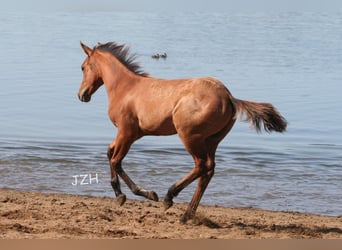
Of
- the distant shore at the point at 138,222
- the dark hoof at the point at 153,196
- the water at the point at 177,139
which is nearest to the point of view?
the distant shore at the point at 138,222

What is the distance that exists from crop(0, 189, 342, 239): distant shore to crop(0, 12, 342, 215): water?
0.88 metres

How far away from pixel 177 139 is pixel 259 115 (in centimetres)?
690

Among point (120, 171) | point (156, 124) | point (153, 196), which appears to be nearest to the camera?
point (156, 124)

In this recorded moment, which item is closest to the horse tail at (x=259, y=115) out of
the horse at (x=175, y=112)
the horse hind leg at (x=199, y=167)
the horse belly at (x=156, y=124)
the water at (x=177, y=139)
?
the horse at (x=175, y=112)

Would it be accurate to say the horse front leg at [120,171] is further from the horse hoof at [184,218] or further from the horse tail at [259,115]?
the horse tail at [259,115]

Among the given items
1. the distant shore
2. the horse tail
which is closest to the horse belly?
the horse tail

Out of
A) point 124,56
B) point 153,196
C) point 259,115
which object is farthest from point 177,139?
point 259,115

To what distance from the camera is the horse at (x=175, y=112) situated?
26.5ft

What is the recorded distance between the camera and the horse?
8.08 metres

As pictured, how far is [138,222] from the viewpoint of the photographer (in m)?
8.60

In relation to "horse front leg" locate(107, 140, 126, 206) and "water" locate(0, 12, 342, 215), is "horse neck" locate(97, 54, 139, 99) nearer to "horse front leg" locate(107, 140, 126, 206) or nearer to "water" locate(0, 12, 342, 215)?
"horse front leg" locate(107, 140, 126, 206)

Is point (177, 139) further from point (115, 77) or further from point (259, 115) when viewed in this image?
point (259, 115)

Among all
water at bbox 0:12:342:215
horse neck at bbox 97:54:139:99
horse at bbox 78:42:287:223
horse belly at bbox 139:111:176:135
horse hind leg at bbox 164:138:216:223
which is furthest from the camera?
water at bbox 0:12:342:215

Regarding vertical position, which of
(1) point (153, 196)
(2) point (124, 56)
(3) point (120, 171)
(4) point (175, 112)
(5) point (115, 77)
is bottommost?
(1) point (153, 196)
